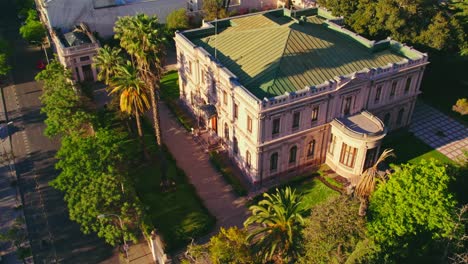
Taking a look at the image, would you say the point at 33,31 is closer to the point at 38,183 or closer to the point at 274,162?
the point at 38,183

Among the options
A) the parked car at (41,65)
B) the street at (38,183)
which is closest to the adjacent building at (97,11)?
the parked car at (41,65)

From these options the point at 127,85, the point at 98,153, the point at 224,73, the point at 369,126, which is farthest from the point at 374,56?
the point at 98,153

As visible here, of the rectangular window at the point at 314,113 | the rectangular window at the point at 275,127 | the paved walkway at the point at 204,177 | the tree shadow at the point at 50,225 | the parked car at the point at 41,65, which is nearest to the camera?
the tree shadow at the point at 50,225

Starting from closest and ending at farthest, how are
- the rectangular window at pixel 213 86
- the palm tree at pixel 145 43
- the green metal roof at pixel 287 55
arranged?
the palm tree at pixel 145 43
the green metal roof at pixel 287 55
the rectangular window at pixel 213 86

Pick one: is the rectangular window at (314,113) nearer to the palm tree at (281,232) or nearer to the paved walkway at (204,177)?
the paved walkway at (204,177)

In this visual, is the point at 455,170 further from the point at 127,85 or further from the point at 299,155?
the point at 127,85

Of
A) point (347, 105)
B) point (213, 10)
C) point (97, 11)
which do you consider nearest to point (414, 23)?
point (347, 105)
